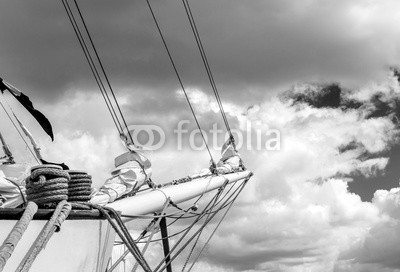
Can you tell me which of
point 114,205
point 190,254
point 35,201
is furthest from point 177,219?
point 35,201

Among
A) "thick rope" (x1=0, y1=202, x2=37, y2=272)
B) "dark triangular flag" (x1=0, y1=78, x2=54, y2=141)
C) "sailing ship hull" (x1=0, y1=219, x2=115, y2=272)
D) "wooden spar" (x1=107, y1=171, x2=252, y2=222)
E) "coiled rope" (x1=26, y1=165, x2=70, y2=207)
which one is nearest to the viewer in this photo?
"thick rope" (x1=0, y1=202, x2=37, y2=272)

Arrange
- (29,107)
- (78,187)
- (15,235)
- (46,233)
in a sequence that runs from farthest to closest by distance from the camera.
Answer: (29,107)
(78,187)
(46,233)
(15,235)

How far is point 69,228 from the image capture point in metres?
7.17

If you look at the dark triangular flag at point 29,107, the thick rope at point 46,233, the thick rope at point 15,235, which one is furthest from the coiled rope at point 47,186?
the dark triangular flag at point 29,107

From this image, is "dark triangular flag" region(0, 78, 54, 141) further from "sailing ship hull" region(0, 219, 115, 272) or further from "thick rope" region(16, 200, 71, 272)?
"thick rope" region(16, 200, 71, 272)

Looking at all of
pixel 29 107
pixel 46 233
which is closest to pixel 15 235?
pixel 46 233

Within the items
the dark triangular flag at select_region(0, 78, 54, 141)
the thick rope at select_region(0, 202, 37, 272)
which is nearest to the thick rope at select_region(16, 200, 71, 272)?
the thick rope at select_region(0, 202, 37, 272)

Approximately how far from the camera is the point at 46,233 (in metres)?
6.50

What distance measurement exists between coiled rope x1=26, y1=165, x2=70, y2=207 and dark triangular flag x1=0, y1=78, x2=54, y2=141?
189cm

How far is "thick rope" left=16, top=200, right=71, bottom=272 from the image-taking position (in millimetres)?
6037

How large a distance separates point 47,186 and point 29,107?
7.92 ft

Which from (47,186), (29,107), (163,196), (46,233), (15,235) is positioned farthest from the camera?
(163,196)

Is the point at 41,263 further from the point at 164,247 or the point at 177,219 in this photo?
the point at 164,247

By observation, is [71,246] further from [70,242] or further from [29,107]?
[29,107]
